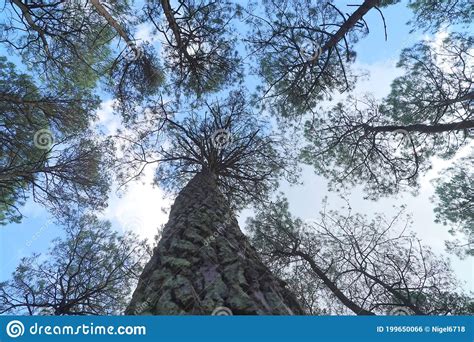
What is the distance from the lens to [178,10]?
5750 millimetres

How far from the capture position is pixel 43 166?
671cm

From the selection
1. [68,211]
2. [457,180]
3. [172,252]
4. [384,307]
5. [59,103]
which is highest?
[59,103]

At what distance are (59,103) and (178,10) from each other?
9.75 ft

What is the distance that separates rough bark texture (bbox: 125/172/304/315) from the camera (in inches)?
81.1

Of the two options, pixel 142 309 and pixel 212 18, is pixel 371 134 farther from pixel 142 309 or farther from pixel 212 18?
pixel 142 309

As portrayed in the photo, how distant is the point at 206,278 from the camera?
2342mm

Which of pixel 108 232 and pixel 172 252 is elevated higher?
pixel 108 232

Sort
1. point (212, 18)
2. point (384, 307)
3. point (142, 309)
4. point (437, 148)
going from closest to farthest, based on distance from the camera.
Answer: point (142, 309), point (384, 307), point (212, 18), point (437, 148)

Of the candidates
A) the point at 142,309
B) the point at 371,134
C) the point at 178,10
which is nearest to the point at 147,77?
the point at 178,10

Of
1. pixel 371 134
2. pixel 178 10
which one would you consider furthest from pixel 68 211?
pixel 371 134

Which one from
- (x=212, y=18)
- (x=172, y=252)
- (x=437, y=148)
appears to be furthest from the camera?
(x=437, y=148)

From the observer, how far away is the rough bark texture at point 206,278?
6.76 ft

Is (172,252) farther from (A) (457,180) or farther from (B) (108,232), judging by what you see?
(A) (457,180)

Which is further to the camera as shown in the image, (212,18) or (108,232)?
(108,232)
